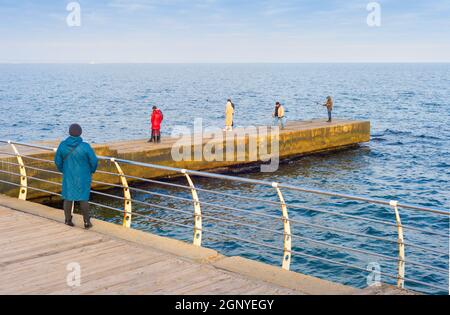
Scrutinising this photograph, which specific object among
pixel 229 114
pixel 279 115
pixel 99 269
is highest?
pixel 229 114

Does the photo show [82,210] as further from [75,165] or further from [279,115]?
[279,115]

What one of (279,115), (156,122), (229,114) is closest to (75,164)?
(156,122)

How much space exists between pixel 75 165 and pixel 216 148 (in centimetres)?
1704

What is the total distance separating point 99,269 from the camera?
7004 mm

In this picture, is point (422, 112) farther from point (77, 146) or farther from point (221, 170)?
point (77, 146)

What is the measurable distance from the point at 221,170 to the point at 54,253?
18.8 metres

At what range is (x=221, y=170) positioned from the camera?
1037 inches

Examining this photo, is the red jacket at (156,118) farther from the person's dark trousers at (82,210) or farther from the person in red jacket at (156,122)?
the person's dark trousers at (82,210)

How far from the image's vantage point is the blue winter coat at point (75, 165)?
8.48 meters

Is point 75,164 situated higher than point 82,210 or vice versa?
point 75,164

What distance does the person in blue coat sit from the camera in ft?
27.8
